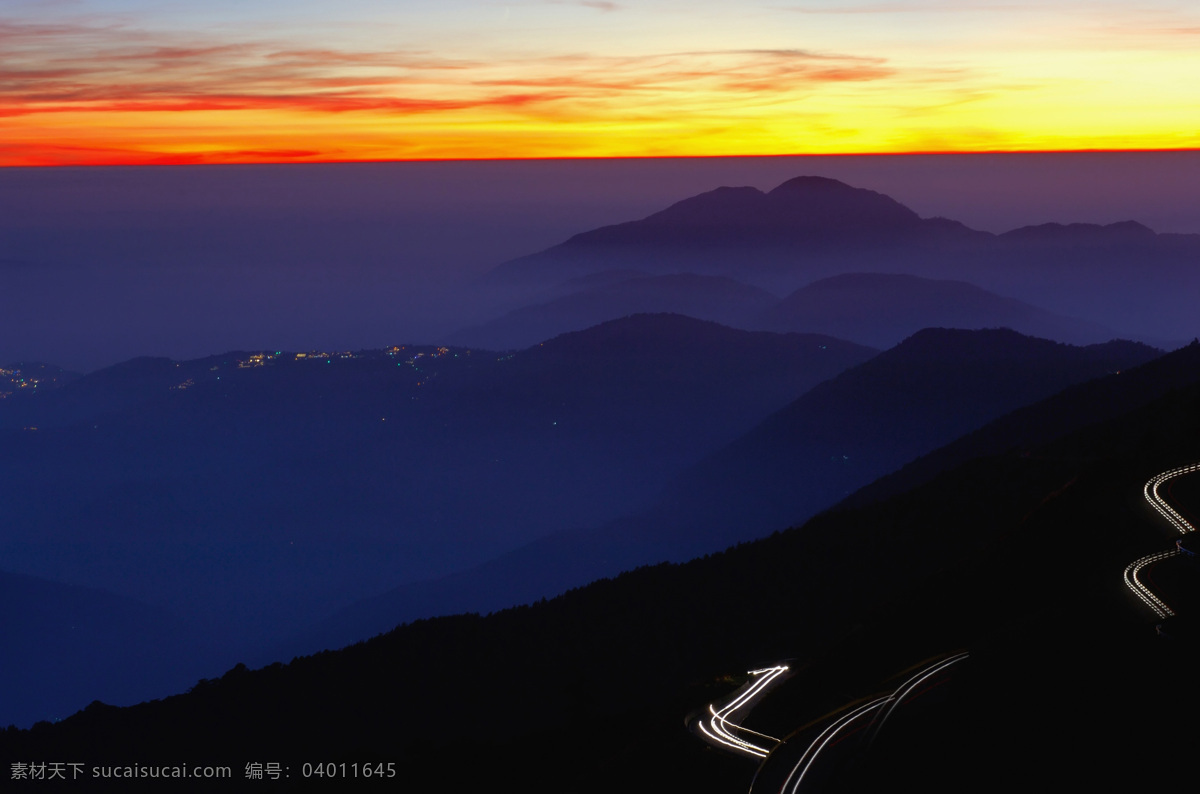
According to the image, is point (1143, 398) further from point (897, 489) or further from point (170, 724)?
point (170, 724)

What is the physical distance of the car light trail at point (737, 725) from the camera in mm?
36125

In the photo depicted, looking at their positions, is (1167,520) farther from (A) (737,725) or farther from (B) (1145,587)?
(A) (737,725)

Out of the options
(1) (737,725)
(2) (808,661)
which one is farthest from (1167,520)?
(1) (737,725)

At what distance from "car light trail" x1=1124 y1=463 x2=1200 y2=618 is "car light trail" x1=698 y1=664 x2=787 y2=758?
1259 cm

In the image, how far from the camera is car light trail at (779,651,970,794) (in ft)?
99.6

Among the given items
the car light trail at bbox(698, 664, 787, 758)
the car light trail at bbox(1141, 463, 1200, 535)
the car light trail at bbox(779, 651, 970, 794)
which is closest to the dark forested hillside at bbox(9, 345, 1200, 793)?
the car light trail at bbox(1141, 463, 1200, 535)

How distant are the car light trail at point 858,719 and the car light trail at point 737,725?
106 inches

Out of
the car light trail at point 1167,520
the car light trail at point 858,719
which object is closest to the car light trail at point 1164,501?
the car light trail at point 1167,520

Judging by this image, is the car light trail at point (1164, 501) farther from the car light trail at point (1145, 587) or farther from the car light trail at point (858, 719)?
the car light trail at point (858, 719)

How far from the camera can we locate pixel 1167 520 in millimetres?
43312

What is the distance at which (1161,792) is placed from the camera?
82.4ft

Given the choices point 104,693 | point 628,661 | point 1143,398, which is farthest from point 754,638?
point 104,693

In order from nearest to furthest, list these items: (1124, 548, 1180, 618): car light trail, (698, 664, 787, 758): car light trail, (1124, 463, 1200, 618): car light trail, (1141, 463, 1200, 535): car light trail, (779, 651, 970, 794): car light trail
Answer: (779, 651, 970, 794): car light trail
(1124, 548, 1180, 618): car light trail
(1124, 463, 1200, 618): car light trail
(698, 664, 787, 758): car light trail
(1141, 463, 1200, 535): car light trail

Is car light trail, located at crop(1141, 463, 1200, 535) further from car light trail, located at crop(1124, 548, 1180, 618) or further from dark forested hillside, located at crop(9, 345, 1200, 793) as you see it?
car light trail, located at crop(1124, 548, 1180, 618)
